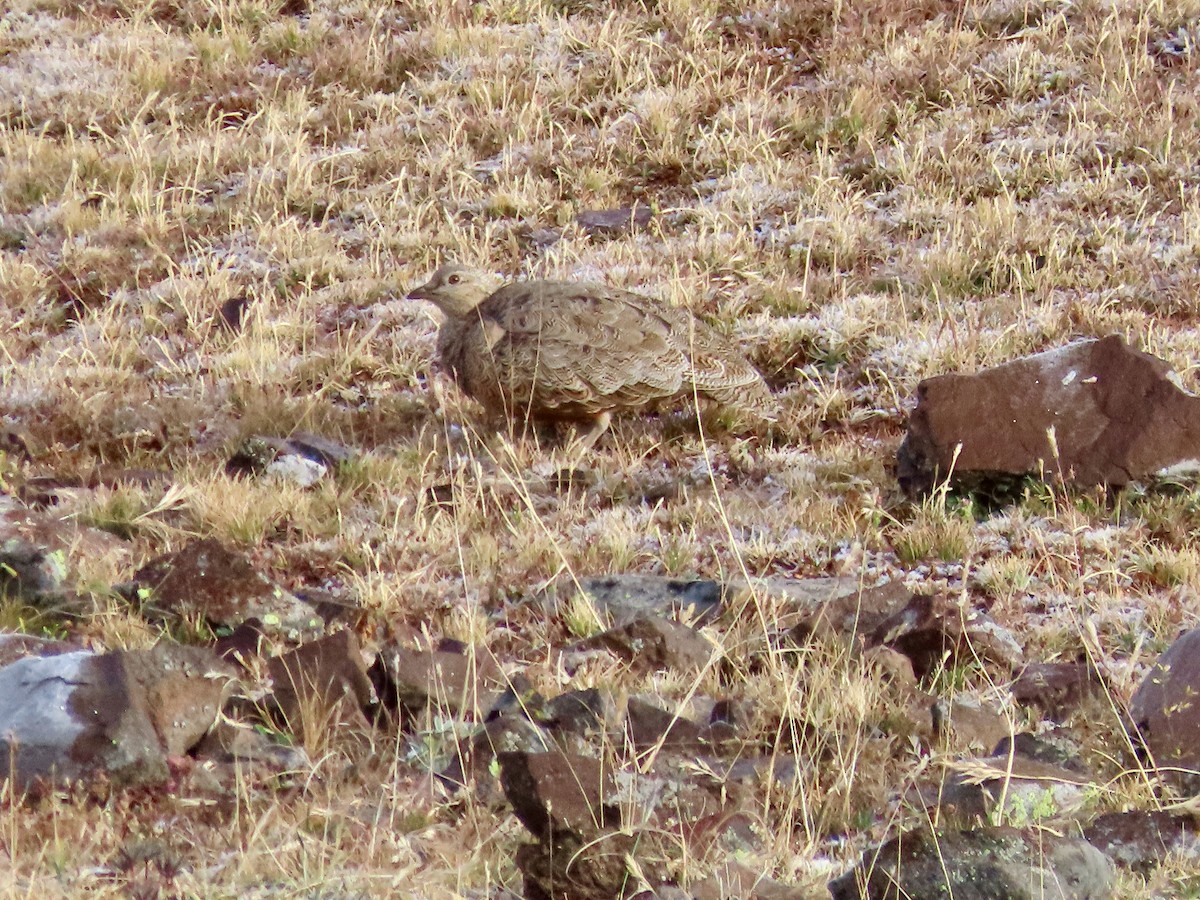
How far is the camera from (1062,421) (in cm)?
675

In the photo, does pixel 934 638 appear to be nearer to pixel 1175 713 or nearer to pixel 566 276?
pixel 1175 713

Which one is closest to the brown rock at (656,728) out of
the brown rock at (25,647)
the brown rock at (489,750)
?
the brown rock at (489,750)

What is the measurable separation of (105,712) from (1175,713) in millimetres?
2962

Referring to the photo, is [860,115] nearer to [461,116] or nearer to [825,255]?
[825,255]

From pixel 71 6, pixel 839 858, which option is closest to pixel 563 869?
pixel 839 858

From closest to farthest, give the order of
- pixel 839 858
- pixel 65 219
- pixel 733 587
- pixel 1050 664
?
pixel 839 858 → pixel 1050 664 → pixel 733 587 → pixel 65 219

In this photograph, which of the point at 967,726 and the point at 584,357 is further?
the point at 584,357

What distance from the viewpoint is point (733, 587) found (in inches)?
228

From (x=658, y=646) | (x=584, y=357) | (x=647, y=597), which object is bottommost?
(x=647, y=597)

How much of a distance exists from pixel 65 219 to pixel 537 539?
6.11 meters

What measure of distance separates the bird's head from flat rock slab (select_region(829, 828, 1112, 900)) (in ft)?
17.1

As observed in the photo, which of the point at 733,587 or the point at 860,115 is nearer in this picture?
the point at 733,587

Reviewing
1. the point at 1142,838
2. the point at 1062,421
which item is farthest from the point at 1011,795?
the point at 1062,421

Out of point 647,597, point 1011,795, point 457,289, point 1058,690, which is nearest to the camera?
point 1011,795
